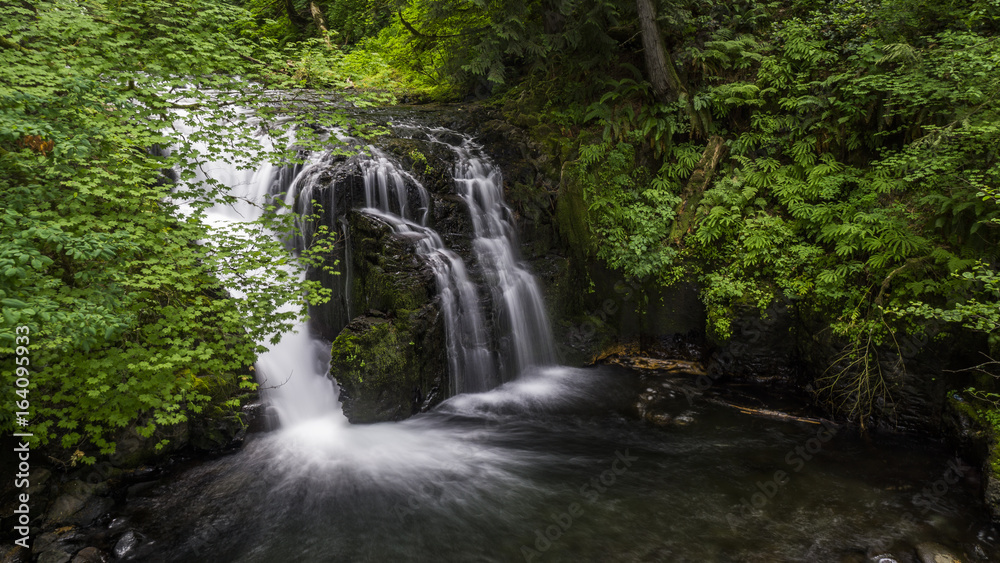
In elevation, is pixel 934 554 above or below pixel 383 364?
below

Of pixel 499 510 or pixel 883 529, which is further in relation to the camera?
pixel 499 510

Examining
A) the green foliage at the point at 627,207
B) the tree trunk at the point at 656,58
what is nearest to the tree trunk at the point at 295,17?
the tree trunk at the point at 656,58

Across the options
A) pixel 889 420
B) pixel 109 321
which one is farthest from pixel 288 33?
pixel 889 420

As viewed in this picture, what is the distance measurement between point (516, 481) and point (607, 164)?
620cm

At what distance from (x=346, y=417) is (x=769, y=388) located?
272 inches

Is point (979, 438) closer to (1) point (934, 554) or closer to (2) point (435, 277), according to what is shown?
(1) point (934, 554)

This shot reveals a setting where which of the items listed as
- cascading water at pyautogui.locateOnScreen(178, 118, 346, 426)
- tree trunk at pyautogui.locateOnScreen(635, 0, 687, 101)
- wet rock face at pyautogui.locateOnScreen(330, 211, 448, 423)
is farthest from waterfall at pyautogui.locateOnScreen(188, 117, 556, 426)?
tree trunk at pyautogui.locateOnScreen(635, 0, 687, 101)

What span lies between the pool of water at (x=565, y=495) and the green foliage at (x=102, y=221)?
1.48 meters

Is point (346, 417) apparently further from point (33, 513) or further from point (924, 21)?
point (924, 21)

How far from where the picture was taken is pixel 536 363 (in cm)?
880

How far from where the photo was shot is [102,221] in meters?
A: 4.20

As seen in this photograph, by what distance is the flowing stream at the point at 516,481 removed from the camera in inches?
188

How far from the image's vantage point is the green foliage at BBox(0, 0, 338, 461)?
365cm

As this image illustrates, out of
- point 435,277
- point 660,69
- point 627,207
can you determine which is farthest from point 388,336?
point 660,69
